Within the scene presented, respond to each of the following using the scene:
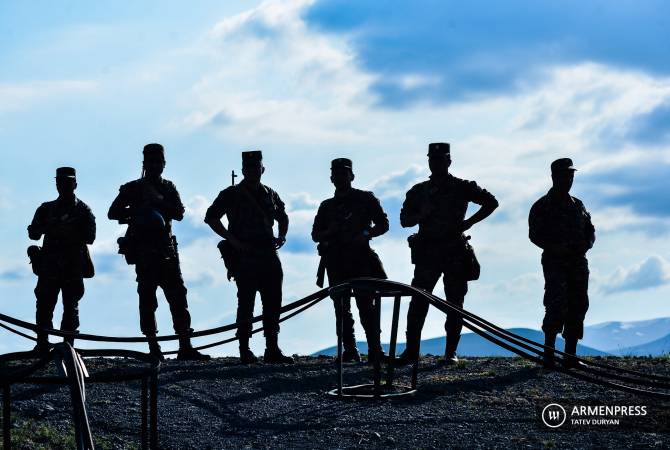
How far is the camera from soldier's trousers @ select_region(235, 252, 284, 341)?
14.2 meters

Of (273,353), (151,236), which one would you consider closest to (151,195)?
(151,236)

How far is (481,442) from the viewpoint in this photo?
9.59m

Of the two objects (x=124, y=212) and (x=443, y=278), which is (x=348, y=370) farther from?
(x=124, y=212)

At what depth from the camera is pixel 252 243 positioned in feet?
47.1

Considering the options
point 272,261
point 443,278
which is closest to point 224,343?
point 272,261

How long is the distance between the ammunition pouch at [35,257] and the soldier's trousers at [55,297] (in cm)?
13

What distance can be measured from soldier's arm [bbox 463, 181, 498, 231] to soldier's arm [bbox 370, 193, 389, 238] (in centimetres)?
101

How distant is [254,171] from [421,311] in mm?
2729

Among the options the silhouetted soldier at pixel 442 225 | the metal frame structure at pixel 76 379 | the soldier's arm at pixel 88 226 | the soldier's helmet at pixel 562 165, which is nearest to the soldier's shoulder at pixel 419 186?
the silhouetted soldier at pixel 442 225

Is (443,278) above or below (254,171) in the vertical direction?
below

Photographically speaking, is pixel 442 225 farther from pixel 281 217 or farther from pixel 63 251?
pixel 63 251

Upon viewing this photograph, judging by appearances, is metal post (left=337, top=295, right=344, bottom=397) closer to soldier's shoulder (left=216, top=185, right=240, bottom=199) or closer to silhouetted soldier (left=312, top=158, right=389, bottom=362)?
silhouetted soldier (left=312, top=158, right=389, bottom=362)

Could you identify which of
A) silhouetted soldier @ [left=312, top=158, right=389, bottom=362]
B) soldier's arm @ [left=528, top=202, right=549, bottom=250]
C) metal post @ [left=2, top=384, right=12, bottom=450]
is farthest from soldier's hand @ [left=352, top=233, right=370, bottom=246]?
metal post @ [left=2, top=384, right=12, bottom=450]

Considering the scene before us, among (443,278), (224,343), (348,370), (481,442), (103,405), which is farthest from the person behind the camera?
(443,278)
